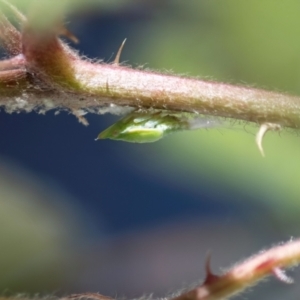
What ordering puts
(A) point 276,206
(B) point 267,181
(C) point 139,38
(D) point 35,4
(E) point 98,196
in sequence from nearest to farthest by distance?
(D) point 35,4
(B) point 267,181
(A) point 276,206
(C) point 139,38
(E) point 98,196

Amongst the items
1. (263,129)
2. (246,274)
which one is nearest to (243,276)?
(246,274)

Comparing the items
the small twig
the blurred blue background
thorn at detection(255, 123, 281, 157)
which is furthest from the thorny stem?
the blurred blue background

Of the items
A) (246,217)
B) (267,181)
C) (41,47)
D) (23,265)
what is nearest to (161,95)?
(41,47)

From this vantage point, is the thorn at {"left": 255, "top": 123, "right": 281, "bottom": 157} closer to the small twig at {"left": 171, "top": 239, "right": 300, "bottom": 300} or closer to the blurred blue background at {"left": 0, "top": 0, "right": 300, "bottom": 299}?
the small twig at {"left": 171, "top": 239, "right": 300, "bottom": 300}

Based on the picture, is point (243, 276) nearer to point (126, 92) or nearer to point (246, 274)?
point (246, 274)

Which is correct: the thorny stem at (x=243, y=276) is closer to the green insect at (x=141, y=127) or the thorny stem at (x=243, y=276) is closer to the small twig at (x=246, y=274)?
the small twig at (x=246, y=274)

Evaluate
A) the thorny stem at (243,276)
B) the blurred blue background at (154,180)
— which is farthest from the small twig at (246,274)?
the blurred blue background at (154,180)

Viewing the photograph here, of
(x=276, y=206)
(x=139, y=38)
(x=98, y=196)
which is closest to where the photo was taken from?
(x=276, y=206)

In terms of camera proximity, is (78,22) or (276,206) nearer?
(276,206)

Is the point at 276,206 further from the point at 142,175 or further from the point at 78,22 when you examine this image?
the point at 78,22
